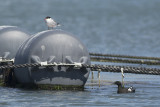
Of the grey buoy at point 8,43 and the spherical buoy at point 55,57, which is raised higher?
the grey buoy at point 8,43

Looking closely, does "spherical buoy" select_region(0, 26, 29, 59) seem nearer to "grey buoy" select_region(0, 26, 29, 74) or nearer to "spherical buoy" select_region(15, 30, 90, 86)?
"grey buoy" select_region(0, 26, 29, 74)

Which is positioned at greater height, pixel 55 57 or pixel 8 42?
pixel 8 42

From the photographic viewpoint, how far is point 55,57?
147 feet

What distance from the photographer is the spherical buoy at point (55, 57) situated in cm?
4469

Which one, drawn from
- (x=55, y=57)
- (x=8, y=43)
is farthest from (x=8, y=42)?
(x=55, y=57)

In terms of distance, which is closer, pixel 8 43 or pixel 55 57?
pixel 55 57

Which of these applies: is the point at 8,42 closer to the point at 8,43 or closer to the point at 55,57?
the point at 8,43

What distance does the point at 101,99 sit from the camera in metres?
39.1

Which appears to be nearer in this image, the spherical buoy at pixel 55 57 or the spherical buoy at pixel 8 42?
the spherical buoy at pixel 55 57

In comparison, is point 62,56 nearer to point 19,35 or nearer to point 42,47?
point 42,47

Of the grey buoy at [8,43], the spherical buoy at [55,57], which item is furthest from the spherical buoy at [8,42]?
the spherical buoy at [55,57]

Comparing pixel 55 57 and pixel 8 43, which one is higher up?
pixel 8 43

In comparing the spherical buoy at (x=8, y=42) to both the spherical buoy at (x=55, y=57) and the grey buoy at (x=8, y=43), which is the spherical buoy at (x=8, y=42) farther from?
the spherical buoy at (x=55, y=57)

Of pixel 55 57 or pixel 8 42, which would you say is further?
pixel 8 42
